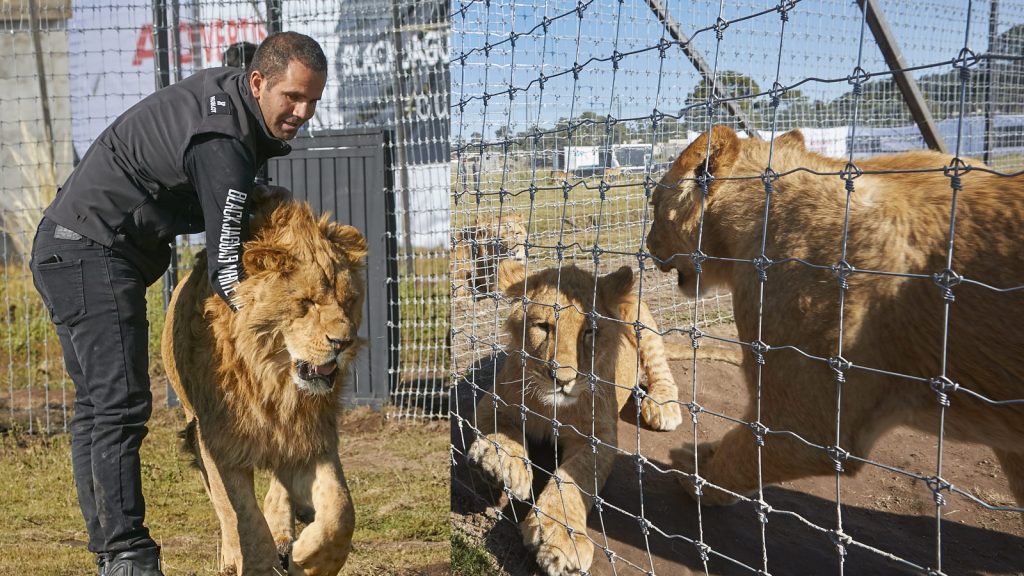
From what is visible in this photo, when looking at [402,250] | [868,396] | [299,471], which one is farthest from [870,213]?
[402,250]

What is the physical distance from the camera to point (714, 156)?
329 centimetres

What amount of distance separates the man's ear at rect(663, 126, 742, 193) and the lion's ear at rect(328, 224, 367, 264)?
4.51ft

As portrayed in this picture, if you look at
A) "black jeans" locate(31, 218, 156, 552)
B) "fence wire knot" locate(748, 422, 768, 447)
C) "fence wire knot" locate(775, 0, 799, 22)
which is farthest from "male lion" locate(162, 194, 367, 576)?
"fence wire knot" locate(775, 0, 799, 22)

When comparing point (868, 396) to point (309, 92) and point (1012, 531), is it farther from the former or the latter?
point (309, 92)

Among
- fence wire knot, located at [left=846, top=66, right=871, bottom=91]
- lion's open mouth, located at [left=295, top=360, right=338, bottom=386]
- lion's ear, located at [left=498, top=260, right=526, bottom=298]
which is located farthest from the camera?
lion's ear, located at [left=498, top=260, right=526, bottom=298]

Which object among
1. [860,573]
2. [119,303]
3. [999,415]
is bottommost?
[860,573]

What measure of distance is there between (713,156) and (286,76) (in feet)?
5.49

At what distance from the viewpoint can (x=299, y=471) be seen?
3.45 m

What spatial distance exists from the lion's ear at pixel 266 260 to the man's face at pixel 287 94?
450mm

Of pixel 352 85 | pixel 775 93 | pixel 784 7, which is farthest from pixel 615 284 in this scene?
pixel 352 85

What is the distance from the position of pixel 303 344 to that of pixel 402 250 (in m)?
4.24

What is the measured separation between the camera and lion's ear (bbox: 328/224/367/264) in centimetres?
330

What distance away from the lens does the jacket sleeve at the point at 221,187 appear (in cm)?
274

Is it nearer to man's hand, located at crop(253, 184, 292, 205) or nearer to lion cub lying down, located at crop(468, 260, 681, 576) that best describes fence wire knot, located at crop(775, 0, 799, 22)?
lion cub lying down, located at crop(468, 260, 681, 576)
